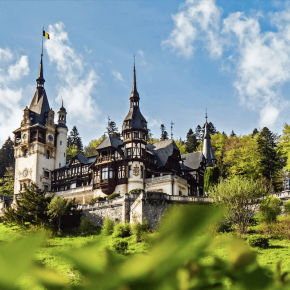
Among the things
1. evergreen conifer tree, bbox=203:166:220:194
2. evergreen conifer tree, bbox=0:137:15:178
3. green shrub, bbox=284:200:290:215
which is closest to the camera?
green shrub, bbox=284:200:290:215

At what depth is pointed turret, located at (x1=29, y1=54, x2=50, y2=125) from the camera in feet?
199

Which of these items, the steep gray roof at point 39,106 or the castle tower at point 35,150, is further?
the steep gray roof at point 39,106

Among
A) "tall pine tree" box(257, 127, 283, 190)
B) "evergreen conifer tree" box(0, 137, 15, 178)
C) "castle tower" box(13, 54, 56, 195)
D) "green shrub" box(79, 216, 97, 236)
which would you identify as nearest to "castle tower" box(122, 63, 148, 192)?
"green shrub" box(79, 216, 97, 236)

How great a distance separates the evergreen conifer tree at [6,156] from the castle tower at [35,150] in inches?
1147

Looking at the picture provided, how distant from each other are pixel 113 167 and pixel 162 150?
24.5ft

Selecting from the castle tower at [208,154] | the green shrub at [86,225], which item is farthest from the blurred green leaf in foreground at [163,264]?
the castle tower at [208,154]

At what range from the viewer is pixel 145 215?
35.0 meters

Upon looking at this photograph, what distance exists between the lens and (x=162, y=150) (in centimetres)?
5181

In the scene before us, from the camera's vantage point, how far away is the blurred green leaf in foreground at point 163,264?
32.1 inches

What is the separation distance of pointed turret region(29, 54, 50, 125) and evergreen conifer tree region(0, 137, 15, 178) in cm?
2475

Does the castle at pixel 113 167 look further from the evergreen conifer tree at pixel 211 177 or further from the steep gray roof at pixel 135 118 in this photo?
Result: the evergreen conifer tree at pixel 211 177

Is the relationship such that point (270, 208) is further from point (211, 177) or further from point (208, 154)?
point (208, 154)

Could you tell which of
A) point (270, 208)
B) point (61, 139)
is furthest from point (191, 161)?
point (270, 208)

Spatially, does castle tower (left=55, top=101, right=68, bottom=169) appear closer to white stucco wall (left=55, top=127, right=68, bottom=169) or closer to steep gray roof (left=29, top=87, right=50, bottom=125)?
white stucco wall (left=55, top=127, right=68, bottom=169)
